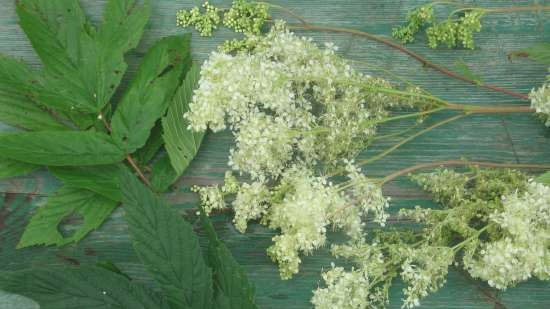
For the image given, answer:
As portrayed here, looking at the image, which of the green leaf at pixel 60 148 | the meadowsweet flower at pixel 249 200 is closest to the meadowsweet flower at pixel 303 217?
the meadowsweet flower at pixel 249 200

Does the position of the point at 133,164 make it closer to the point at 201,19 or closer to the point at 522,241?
the point at 201,19

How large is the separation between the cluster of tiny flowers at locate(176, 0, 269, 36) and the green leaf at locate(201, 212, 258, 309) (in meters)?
0.48

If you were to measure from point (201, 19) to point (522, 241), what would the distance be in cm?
79

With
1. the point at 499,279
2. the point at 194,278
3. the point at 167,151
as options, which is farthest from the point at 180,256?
the point at 499,279

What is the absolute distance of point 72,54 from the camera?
3.96ft

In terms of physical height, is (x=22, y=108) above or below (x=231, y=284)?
above

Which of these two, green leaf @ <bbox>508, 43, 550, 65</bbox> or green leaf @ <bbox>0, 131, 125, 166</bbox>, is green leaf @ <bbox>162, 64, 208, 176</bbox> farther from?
green leaf @ <bbox>508, 43, 550, 65</bbox>

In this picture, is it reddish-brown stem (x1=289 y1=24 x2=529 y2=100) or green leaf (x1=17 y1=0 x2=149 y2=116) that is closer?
green leaf (x1=17 y1=0 x2=149 y2=116)

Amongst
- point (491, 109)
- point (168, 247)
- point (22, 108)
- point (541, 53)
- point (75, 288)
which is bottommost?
point (75, 288)

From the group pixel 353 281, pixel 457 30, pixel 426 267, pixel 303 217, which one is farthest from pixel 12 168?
pixel 457 30

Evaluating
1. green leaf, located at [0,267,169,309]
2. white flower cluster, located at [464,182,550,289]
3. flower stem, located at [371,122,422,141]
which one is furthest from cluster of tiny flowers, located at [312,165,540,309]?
green leaf, located at [0,267,169,309]

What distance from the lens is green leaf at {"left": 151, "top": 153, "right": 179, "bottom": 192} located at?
4.18 ft

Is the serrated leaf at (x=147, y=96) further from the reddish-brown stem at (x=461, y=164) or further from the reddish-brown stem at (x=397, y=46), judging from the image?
the reddish-brown stem at (x=461, y=164)

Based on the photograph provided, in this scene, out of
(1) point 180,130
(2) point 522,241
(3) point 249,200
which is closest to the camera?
(2) point 522,241
